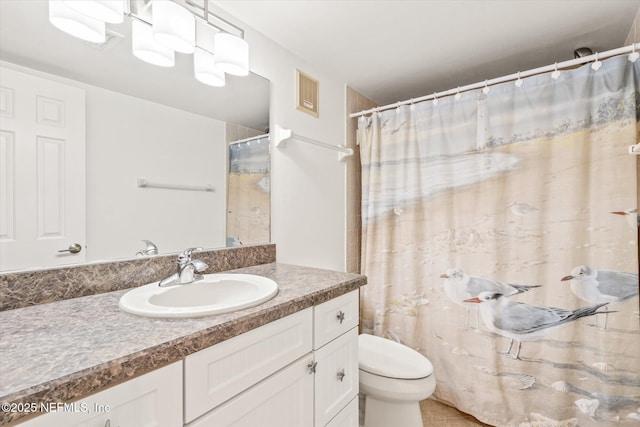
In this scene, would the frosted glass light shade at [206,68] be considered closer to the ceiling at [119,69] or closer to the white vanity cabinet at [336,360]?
the ceiling at [119,69]

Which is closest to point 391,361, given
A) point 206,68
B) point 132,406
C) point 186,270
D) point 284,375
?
point 284,375

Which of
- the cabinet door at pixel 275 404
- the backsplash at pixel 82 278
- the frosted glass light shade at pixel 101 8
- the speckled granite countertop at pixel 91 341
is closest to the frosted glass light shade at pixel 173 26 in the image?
the frosted glass light shade at pixel 101 8

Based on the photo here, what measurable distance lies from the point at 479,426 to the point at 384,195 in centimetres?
152

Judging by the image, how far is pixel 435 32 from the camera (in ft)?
5.19

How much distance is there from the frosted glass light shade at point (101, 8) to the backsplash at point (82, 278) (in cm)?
83

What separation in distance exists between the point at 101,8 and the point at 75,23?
10 centimetres

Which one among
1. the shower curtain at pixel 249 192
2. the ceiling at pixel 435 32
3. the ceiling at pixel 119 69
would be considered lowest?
the shower curtain at pixel 249 192

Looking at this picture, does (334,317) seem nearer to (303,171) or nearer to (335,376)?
(335,376)

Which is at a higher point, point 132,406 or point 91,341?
point 91,341

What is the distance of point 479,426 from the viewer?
1.72 m

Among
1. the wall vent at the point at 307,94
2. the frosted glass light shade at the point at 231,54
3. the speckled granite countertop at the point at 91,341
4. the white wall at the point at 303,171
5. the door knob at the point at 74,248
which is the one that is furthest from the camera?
the wall vent at the point at 307,94

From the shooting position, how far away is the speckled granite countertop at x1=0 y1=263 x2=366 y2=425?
489mm

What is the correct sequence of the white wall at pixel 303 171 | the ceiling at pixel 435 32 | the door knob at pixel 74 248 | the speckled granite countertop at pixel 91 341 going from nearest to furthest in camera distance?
1. the speckled granite countertop at pixel 91 341
2. the door knob at pixel 74 248
3. the ceiling at pixel 435 32
4. the white wall at pixel 303 171

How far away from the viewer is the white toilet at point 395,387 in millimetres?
1396
